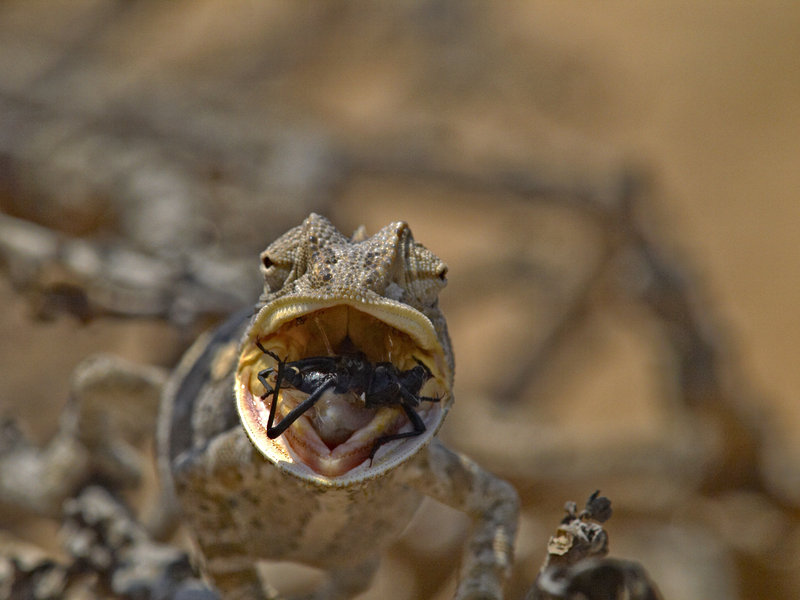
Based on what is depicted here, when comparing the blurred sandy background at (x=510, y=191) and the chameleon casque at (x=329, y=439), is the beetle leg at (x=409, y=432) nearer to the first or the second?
the chameleon casque at (x=329, y=439)

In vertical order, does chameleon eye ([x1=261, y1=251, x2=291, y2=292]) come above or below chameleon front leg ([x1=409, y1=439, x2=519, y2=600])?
above

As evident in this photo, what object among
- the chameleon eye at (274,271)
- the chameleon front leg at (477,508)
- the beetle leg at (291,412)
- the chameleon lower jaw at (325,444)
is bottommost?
the chameleon front leg at (477,508)

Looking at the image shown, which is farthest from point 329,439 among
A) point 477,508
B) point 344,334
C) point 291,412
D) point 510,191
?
point 510,191

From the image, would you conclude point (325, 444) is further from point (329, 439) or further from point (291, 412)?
point (291, 412)

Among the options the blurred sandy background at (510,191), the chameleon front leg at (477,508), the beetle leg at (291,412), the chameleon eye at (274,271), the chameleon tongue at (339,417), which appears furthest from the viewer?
the blurred sandy background at (510,191)

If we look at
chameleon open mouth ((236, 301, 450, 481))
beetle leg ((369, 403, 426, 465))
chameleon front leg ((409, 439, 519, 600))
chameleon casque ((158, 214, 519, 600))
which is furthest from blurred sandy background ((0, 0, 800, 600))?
beetle leg ((369, 403, 426, 465))

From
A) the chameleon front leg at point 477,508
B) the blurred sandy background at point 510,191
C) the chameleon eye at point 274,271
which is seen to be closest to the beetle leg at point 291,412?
the chameleon eye at point 274,271

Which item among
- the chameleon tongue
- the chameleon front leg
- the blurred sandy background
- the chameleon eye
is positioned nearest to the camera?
the chameleon tongue

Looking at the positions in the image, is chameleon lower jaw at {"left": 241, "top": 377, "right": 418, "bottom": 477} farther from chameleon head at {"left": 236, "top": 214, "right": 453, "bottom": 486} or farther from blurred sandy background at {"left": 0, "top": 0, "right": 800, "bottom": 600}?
blurred sandy background at {"left": 0, "top": 0, "right": 800, "bottom": 600}
